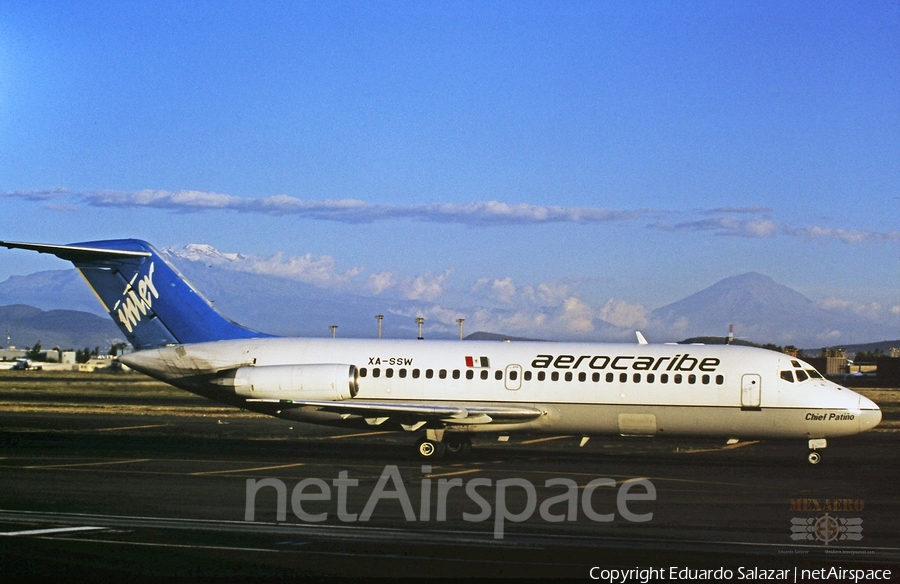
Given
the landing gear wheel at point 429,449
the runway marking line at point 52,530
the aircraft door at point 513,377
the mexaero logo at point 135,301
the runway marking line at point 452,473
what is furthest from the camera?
the mexaero logo at point 135,301

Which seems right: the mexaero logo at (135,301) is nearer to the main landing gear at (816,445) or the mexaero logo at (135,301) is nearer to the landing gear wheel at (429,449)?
the landing gear wheel at (429,449)

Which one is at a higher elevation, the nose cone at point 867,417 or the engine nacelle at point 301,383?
the engine nacelle at point 301,383

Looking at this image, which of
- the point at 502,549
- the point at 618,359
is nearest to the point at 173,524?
the point at 502,549

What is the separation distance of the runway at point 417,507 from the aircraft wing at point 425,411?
110 centimetres

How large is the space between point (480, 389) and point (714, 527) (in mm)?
11733

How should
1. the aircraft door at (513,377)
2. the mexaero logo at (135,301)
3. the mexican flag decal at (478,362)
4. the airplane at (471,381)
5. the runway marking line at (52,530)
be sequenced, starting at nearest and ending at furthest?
1. the runway marking line at (52,530)
2. the airplane at (471,381)
3. the aircraft door at (513,377)
4. the mexican flag decal at (478,362)
5. the mexaero logo at (135,301)

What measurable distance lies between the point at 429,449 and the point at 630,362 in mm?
5839

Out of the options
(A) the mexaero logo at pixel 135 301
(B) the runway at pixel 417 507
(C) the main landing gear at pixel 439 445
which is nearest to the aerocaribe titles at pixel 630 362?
(B) the runway at pixel 417 507

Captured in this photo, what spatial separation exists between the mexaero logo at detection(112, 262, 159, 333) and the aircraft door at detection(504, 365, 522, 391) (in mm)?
10152

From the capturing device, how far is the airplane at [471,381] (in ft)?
85.3

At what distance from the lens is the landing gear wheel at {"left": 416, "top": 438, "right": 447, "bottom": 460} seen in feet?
84.2

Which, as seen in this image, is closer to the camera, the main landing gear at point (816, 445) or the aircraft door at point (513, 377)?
the main landing gear at point (816, 445)

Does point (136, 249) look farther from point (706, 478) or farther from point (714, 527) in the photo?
point (714, 527)

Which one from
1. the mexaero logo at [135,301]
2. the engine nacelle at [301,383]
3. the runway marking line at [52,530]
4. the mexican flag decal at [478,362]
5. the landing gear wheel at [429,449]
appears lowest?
the runway marking line at [52,530]
